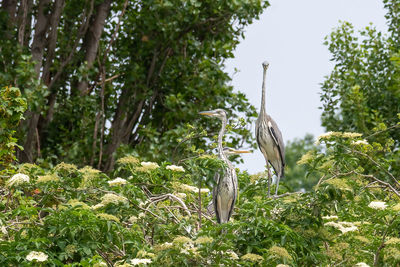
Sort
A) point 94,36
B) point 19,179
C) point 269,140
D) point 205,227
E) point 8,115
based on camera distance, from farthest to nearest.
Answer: point 94,36 → point 8,115 → point 269,140 → point 19,179 → point 205,227

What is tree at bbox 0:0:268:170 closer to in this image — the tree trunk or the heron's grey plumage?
the tree trunk

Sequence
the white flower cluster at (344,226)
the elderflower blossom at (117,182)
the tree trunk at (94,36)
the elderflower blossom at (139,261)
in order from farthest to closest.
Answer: the tree trunk at (94,36)
the elderflower blossom at (117,182)
the white flower cluster at (344,226)
the elderflower blossom at (139,261)

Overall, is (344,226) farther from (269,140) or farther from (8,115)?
(8,115)

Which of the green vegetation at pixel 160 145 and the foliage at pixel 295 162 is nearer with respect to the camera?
the green vegetation at pixel 160 145

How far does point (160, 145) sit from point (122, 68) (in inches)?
61.8

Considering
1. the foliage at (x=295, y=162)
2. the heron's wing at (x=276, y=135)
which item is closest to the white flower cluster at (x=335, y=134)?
the heron's wing at (x=276, y=135)

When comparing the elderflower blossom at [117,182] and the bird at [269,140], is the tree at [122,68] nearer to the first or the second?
the bird at [269,140]

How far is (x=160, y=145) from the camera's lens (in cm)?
905

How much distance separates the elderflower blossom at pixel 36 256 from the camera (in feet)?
12.1

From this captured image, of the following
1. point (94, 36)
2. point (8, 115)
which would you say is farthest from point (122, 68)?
point (8, 115)

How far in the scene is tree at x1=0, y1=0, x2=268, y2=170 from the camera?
9.14 meters

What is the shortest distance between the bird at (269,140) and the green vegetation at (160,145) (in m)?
0.28

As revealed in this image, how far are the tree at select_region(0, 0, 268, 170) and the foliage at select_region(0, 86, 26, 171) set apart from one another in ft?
9.24

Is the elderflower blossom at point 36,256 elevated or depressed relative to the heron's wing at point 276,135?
depressed
